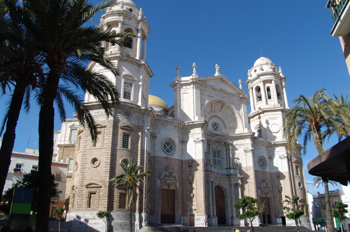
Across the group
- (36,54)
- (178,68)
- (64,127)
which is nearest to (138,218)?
(36,54)

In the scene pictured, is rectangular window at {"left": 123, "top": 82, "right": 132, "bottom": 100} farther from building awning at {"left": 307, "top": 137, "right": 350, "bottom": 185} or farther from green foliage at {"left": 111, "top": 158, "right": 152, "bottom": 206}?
building awning at {"left": 307, "top": 137, "right": 350, "bottom": 185}

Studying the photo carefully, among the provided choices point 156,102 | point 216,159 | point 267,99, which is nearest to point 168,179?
point 216,159

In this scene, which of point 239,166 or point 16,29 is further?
point 239,166

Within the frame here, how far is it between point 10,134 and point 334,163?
40.4 feet

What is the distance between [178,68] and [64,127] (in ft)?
71.9

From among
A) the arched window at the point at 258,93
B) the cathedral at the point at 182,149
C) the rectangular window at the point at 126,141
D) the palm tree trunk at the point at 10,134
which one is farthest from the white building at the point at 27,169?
the arched window at the point at 258,93

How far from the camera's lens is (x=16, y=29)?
39.8 feet

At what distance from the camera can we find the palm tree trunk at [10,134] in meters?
11.5

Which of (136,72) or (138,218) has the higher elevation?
(136,72)

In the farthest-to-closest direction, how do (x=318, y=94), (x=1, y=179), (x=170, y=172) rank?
1. (x=170, y=172)
2. (x=318, y=94)
3. (x=1, y=179)

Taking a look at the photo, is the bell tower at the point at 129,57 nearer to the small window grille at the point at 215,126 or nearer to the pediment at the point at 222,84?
the pediment at the point at 222,84

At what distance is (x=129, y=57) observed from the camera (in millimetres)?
29500

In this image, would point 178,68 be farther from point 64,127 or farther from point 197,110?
point 64,127

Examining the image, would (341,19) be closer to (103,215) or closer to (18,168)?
Result: (103,215)
